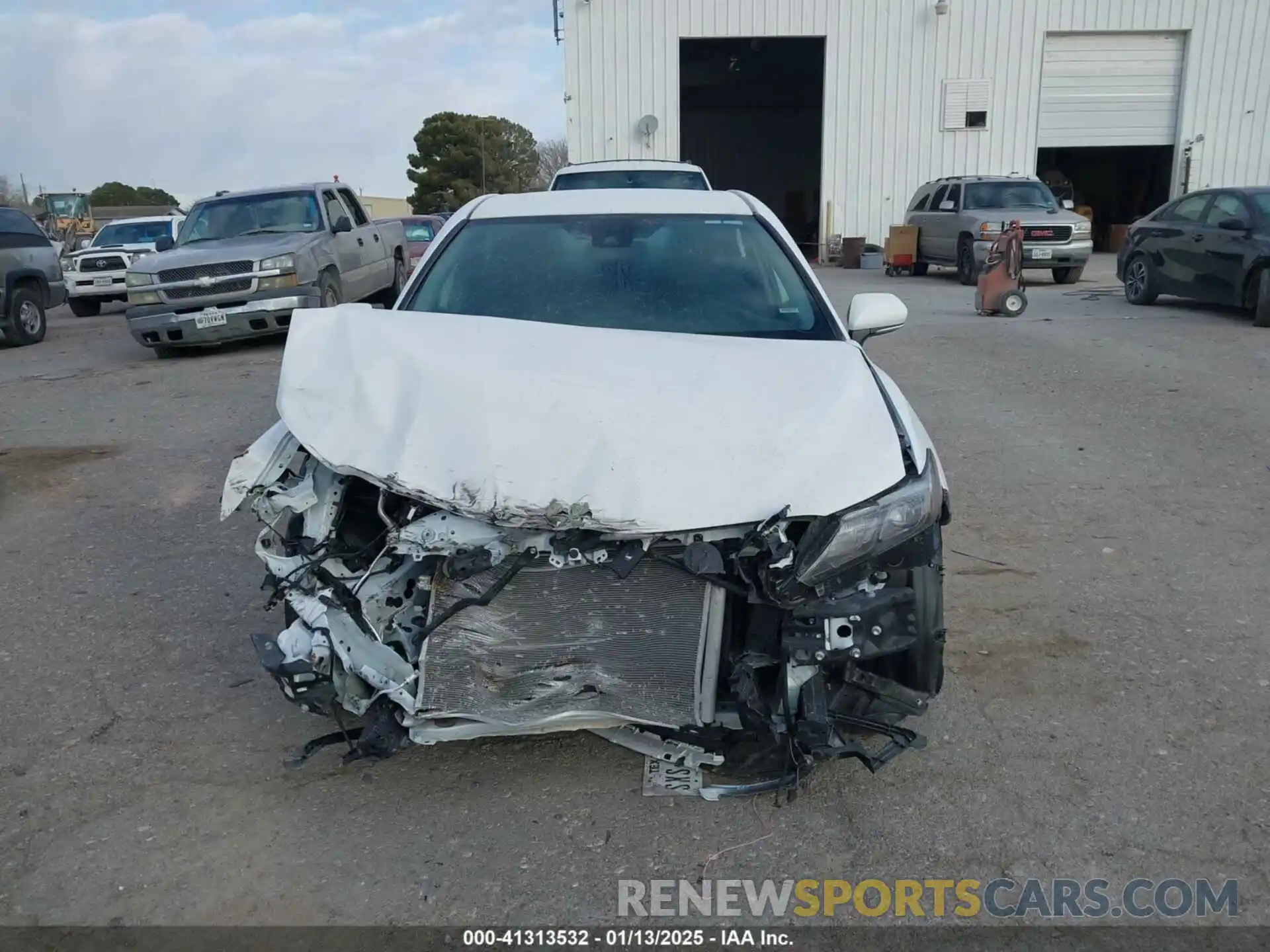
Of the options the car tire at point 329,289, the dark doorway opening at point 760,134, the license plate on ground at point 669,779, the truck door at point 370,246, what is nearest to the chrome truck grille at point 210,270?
the car tire at point 329,289

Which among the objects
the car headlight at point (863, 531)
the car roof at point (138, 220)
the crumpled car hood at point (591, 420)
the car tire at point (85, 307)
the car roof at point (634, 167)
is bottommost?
the car tire at point (85, 307)

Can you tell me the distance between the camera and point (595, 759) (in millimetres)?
3307

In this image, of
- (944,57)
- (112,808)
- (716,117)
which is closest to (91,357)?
(112,808)

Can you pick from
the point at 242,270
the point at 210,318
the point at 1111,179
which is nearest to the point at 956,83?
the point at 1111,179

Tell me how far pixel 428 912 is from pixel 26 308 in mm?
14483

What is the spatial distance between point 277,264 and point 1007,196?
13244mm

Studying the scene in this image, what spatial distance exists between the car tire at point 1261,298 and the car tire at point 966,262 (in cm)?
668

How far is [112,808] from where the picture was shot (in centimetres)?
311

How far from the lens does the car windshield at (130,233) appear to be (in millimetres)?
19688

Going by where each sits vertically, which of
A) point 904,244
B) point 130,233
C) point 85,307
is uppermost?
point 130,233

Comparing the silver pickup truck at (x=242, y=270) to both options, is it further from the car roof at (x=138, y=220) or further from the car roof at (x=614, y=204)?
the car roof at (x=138, y=220)

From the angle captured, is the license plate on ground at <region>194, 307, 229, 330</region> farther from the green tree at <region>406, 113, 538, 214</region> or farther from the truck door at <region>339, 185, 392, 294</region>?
the green tree at <region>406, 113, 538, 214</region>

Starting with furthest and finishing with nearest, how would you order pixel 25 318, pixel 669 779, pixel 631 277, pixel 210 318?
pixel 25 318
pixel 210 318
pixel 631 277
pixel 669 779

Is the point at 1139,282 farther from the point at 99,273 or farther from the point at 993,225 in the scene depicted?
the point at 99,273
